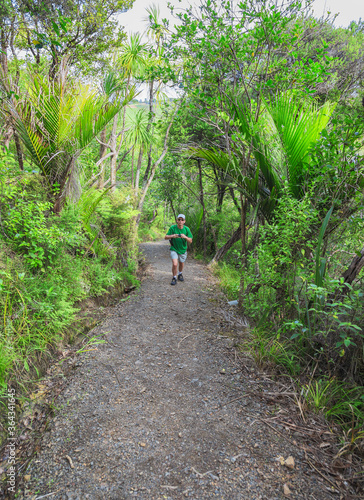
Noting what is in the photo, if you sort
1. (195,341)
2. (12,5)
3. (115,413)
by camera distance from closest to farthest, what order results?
(115,413) → (195,341) → (12,5)

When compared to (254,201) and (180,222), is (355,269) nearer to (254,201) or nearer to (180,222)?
(254,201)

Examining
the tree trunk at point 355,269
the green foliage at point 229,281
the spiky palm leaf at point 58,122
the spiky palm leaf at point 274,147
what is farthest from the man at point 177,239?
the tree trunk at point 355,269

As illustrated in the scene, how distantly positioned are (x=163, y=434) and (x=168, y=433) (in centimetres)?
4

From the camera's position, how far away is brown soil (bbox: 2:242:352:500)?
149cm

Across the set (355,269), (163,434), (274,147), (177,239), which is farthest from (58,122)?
(355,269)

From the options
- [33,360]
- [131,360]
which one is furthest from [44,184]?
[131,360]

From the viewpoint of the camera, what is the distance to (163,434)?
1854 mm

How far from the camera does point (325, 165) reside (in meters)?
2.21

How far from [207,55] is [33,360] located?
398cm

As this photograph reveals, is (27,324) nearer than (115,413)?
No

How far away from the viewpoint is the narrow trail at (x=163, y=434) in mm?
1492

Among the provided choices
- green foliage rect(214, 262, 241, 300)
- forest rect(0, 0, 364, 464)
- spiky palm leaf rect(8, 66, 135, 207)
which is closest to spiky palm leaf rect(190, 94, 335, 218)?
forest rect(0, 0, 364, 464)

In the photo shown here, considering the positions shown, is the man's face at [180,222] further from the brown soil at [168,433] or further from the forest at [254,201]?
the brown soil at [168,433]

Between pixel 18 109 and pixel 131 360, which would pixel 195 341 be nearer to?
pixel 131 360
